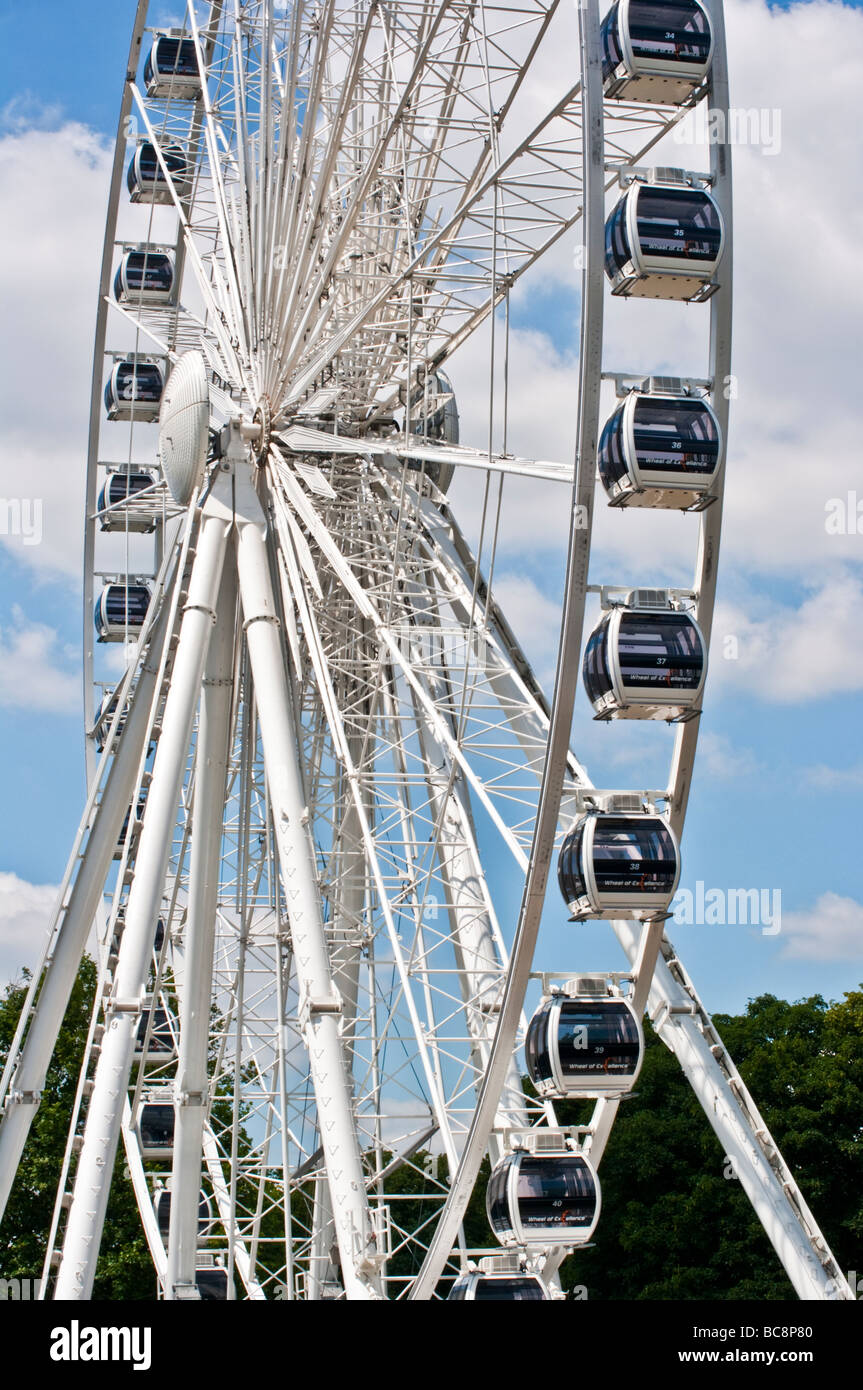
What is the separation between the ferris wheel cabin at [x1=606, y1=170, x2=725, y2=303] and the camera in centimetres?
1811

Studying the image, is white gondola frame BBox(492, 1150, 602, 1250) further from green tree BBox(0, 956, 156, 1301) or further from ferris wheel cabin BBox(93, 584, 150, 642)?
green tree BBox(0, 956, 156, 1301)

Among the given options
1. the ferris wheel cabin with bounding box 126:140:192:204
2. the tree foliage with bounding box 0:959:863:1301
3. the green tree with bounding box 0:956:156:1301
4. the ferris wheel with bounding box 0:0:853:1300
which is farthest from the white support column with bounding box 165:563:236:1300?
the green tree with bounding box 0:956:156:1301

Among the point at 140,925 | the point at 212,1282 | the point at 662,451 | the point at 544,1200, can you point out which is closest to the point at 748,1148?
the point at 544,1200

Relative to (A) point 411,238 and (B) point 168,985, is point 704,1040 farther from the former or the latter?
(B) point 168,985

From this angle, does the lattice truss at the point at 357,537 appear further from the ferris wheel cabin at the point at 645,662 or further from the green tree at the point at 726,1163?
the green tree at the point at 726,1163

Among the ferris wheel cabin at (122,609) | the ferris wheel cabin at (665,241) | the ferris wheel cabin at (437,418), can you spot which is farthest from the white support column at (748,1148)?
the ferris wheel cabin at (122,609)

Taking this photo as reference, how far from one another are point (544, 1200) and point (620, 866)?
3.48m

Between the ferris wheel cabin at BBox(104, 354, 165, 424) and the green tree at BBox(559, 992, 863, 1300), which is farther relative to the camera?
the green tree at BBox(559, 992, 863, 1300)

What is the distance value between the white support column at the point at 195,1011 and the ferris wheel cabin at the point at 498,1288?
236 inches

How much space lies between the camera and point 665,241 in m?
18.1

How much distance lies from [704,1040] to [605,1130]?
3.29 metres

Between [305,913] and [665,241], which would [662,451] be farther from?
[305,913]

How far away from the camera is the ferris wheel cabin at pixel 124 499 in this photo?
32.0 meters

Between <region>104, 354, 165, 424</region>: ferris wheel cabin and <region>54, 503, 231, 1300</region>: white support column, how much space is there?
27.6 ft
